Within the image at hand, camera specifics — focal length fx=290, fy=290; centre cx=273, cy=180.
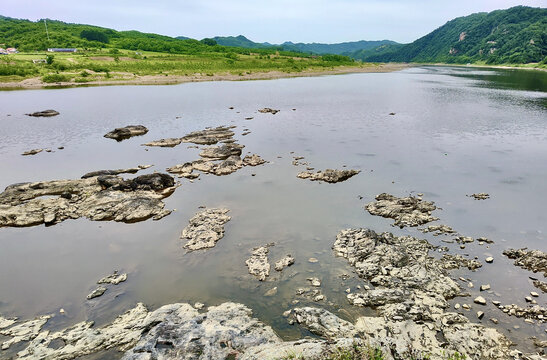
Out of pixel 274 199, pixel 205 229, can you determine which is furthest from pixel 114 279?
pixel 274 199

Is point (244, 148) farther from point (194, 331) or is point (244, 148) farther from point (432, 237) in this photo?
point (194, 331)

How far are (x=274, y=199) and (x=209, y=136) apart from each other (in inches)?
760

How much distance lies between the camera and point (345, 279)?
13984 mm

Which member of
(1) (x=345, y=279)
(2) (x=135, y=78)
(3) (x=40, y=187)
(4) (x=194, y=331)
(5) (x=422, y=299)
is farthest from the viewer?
(2) (x=135, y=78)

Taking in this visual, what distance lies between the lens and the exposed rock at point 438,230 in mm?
17516

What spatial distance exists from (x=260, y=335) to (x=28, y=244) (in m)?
15.8

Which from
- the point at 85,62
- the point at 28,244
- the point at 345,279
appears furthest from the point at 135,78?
the point at 345,279

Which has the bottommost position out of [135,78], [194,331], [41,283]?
[41,283]

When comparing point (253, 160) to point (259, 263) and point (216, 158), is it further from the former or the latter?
point (259, 263)

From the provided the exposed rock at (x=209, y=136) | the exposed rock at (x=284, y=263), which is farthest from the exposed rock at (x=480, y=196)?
the exposed rock at (x=209, y=136)

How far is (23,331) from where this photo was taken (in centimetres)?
1120

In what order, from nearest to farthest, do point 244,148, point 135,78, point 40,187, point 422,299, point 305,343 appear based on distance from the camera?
point 305,343, point 422,299, point 40,187, point 244,148, point 135,78

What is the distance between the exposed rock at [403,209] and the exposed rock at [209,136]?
2279 centimetres

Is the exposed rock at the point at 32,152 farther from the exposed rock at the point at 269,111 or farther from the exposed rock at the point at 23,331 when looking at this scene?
the exposed rock at the point at 269,111
